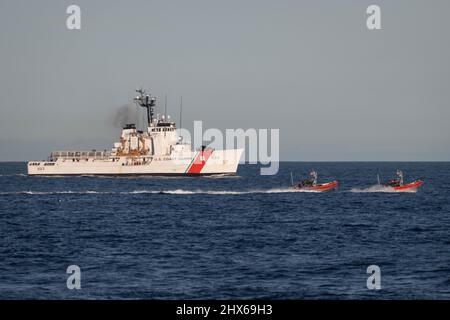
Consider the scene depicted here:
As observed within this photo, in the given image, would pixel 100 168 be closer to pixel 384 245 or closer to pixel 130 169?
pixel 130 169

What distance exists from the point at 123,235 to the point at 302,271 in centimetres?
1772

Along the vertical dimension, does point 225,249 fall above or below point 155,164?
above

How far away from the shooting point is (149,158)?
454 ft

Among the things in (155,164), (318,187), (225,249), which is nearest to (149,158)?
(155,164)

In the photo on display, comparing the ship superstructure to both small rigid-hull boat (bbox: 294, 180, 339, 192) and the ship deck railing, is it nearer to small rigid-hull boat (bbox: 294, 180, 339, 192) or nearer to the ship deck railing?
the ship deck railing

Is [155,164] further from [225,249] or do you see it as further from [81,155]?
[225,249]

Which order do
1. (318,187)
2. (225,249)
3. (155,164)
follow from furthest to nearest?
(155,164), (318,187), (225,249)

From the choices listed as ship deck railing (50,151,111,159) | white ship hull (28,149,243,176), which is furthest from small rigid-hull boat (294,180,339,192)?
ship deck railing (50,151,111,159)

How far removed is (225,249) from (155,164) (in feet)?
324

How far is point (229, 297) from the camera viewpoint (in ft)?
84.3

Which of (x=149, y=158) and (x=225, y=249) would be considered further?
(x=149, y=158)

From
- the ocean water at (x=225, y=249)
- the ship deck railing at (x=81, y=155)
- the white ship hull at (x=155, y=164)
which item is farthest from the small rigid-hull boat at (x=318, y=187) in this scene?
the ship deck railing at (x=81, y=155)

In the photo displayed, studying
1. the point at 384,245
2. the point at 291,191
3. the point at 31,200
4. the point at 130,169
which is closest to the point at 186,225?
the point at 384,245

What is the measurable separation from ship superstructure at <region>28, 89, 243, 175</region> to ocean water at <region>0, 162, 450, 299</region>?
59399 mm
